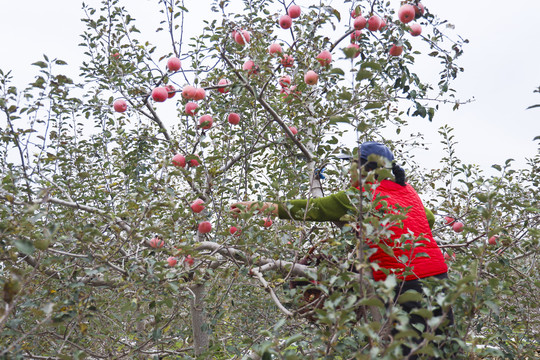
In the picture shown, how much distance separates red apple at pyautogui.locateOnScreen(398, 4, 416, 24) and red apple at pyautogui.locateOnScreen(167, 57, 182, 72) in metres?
1.55

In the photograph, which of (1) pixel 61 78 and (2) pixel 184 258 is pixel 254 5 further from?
(2) pixel 184 258

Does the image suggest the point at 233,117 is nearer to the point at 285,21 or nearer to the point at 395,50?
the point at 285,21

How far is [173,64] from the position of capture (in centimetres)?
284

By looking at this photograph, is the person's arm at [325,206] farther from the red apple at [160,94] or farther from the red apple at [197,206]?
the red apple at [160,94]

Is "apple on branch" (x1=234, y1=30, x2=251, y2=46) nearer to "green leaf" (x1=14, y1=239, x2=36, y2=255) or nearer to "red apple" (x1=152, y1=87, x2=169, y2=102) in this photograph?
"red apple" (x1=152, y1=87, x2=169, y2=102)

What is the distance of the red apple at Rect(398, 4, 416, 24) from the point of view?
258 centimetres

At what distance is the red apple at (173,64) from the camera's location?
9.31 feet

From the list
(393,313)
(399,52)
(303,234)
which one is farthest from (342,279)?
(399,52)

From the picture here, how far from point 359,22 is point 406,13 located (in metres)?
0.30

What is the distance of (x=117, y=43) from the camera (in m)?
3.33

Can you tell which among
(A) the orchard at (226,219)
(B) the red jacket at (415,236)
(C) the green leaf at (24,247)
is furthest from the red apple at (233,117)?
(C) the green leaf at (24,247)

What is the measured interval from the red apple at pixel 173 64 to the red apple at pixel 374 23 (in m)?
1.35

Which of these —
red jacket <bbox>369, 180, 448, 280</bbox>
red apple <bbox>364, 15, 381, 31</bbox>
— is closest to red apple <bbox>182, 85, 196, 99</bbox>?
red apple <bbox>364, 15, 381, 31</bbox>

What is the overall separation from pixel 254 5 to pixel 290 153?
130 cm
